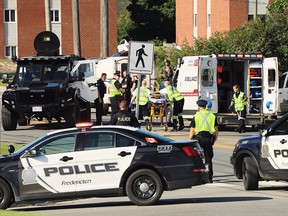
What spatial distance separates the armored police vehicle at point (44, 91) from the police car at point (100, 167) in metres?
15.3

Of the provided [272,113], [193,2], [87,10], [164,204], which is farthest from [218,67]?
[87,10]

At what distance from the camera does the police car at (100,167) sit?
16.2 meters

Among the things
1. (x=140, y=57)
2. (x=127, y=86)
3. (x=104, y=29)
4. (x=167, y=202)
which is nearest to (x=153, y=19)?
(x=104, y=29)

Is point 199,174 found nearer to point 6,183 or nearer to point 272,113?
point 6,183

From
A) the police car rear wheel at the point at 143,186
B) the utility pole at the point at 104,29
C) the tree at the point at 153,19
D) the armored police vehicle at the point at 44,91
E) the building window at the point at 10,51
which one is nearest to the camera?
the police car rear wheel at the point at 143,186

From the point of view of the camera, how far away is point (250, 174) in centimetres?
1825

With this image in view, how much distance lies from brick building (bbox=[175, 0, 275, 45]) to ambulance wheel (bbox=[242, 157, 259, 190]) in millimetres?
39580

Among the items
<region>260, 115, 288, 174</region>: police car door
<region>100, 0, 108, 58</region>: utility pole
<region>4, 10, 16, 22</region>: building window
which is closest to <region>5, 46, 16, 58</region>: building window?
<region>4, 10, 16, 22</region>: building window

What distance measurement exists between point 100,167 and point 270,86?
58.2 ft

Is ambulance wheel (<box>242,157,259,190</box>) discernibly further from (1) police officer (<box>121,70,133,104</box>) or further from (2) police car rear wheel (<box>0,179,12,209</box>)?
(1) police officer (<box>121,70,133,104</box>)

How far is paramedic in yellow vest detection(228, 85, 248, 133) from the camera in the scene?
3153 centimetres

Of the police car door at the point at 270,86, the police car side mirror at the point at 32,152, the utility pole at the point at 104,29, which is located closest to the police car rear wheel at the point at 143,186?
the police car side mirror at the point at 32,152

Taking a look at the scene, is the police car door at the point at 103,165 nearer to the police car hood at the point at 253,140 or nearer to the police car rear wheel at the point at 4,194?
the police car rear wheel at the point at 4,194

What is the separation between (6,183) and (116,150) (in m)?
1.95
